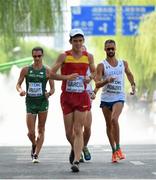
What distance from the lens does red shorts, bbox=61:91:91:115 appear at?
1234 centimetres

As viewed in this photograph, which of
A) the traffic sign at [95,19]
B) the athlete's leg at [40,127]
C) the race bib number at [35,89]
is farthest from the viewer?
the traffic sign at [95,19]

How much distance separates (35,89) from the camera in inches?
571

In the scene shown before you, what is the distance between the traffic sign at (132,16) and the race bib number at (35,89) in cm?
2496

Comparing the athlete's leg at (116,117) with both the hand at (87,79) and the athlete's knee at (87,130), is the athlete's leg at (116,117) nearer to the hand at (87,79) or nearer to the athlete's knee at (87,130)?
the athlete's knee at (87,130)

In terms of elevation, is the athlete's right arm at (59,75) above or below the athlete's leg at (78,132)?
above

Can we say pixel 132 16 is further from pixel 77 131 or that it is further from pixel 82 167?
pixel 77 131

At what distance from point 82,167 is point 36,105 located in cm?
194

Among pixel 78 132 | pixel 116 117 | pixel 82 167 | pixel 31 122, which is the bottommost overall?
pixel 82 167

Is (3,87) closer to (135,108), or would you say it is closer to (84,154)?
(135,108)

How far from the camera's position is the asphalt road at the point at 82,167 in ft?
37.5

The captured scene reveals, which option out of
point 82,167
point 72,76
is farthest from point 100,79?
point 72,76

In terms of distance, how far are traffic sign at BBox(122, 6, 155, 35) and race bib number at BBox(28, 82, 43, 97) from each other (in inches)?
983

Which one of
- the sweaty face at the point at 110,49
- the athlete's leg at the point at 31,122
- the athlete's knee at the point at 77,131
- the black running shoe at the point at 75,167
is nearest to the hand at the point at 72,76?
the athlete's knee at the point at 77,131

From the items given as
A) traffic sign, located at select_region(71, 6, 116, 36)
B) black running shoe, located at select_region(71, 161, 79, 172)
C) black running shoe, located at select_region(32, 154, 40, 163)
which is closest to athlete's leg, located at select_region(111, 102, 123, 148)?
black running shoe, located at select_region(32, 154, 40, 163)
